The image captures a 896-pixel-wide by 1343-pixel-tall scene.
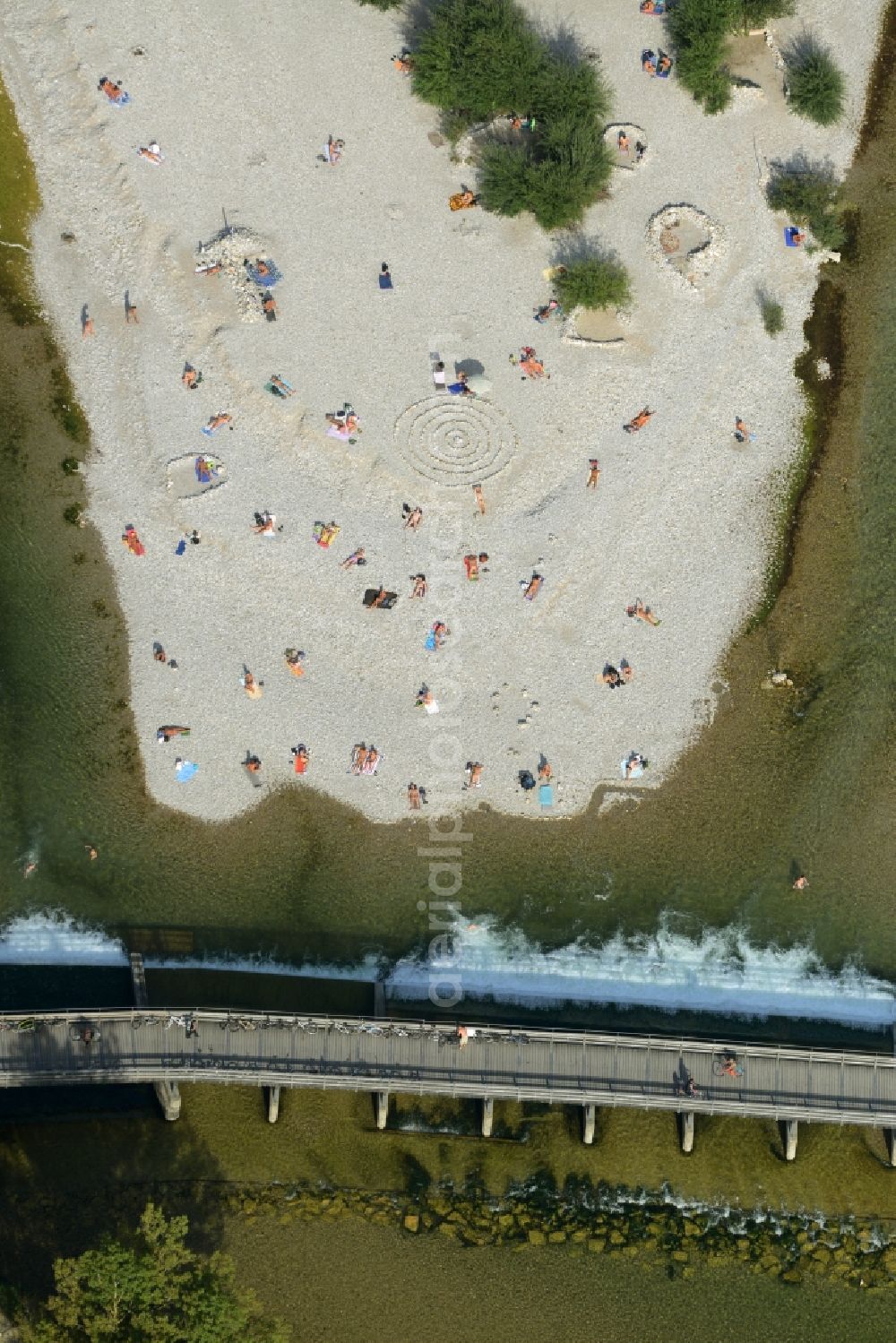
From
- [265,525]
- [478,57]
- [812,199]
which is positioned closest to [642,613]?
[265,525]

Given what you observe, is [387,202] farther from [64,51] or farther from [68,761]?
[68,761]

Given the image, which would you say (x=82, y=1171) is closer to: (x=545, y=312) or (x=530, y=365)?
(x=530, y=365)

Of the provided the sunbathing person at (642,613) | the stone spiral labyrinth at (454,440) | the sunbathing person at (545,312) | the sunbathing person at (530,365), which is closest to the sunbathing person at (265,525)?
the stone spiral labyrinth at (454,440)

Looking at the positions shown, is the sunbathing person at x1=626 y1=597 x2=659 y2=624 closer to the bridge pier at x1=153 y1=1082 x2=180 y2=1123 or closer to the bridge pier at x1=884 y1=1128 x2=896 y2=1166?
the bridge pier at x1=884 y1=1128 x2=896 y2=1166

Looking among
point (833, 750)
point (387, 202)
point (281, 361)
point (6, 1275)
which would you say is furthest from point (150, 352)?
point (6, 1275)

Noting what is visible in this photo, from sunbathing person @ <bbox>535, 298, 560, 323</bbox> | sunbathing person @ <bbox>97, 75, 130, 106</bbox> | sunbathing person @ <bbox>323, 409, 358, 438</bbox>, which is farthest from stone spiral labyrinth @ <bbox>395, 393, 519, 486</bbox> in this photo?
sunbathing person @ <bbox>97, 75, 130, 106</bbox>

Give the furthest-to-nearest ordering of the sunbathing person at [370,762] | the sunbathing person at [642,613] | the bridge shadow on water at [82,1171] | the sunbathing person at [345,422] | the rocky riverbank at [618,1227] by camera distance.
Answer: the sunbathing person at [345,422], the sunbathing person at [642,613], the sunbathing person at [370,762], the rocky riverbank at [618,1227], the bridge shadow on water at [82,1171]

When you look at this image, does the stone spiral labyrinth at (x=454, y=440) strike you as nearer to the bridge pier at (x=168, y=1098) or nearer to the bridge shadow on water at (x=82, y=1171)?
the bridge pier at (x=168, y=1098)
